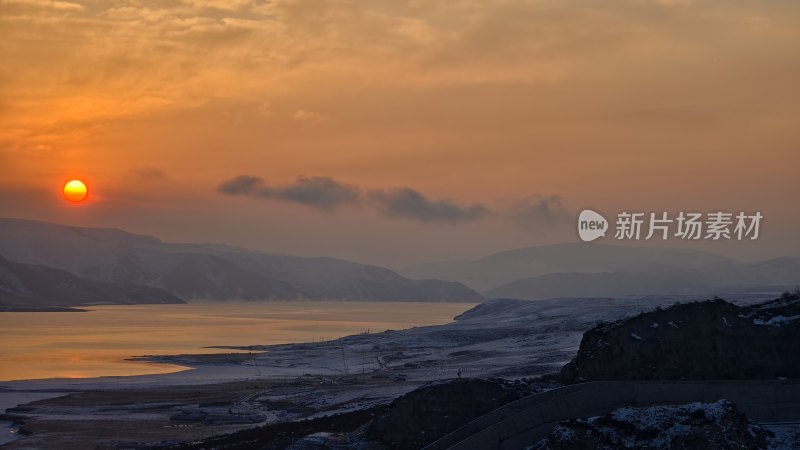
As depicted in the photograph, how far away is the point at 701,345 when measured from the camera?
1639 inches

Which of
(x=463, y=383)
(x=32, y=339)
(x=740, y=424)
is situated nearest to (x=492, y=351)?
(x=463, y=383)

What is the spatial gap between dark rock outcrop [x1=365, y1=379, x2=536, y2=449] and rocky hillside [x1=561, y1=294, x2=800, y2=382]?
4.16m

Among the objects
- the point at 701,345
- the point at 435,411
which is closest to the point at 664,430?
the point at 701,345

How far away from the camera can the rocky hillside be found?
135 feet

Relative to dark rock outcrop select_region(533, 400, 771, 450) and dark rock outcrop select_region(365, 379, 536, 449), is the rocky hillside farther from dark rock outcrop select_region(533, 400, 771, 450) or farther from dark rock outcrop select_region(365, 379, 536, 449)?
dark rock outcrop select_region(533, 400, 771, 450)

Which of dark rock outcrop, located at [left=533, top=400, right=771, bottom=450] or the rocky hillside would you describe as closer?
dark rock outcrop, located at [left=533, top=400, right=771, bottom=450]

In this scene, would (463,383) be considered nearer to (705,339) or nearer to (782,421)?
(705,339)

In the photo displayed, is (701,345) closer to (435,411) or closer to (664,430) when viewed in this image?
(664,430)

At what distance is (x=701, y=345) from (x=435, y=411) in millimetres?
11391

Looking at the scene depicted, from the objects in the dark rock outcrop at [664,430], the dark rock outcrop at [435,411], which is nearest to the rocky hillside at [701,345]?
the dark rock outcrop at [435,411]

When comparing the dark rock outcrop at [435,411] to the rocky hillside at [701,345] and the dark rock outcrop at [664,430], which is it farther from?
the dark rock outcrop at [664,430]

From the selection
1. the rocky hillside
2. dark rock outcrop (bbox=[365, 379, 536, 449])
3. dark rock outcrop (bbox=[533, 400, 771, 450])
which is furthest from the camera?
dark rock outcrop (bbox=[365, 379, 536, 449])

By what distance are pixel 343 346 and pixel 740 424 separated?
10591 cm

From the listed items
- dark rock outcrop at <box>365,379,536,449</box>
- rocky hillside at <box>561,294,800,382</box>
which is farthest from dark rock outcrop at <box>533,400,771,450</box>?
dark rock outcrop at <box>365,379,536,449</box>
